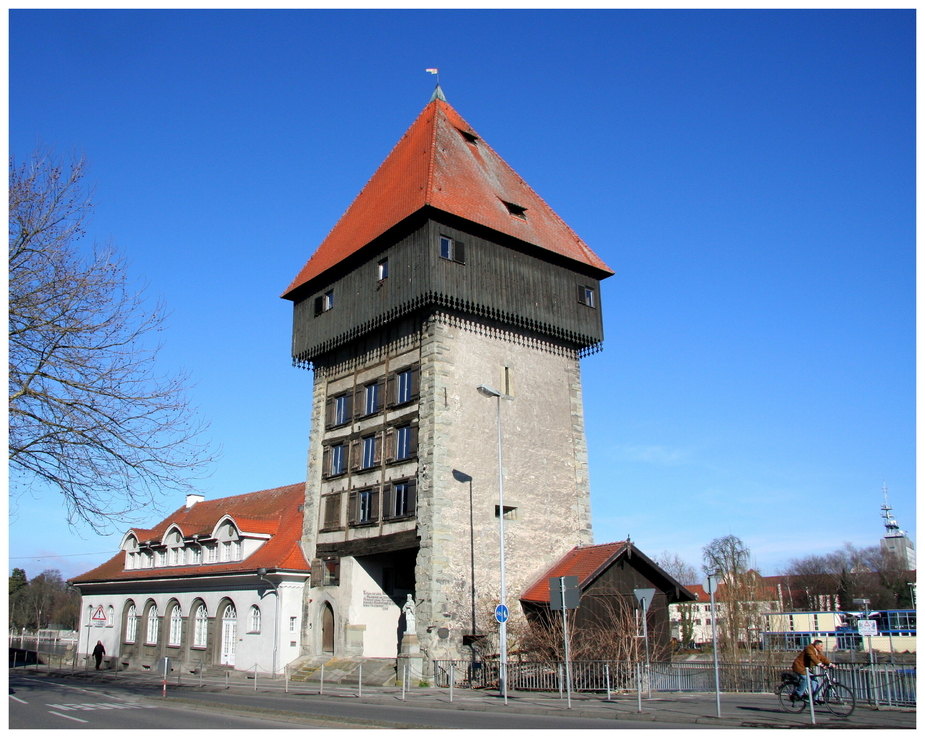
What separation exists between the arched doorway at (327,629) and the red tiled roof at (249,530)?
1.95m

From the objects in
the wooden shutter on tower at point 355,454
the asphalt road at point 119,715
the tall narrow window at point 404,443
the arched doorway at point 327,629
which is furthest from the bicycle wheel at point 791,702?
the wooden shutter on tower at point 355,454

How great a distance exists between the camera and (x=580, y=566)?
30.0 meters

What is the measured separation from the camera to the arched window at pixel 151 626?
131 feet

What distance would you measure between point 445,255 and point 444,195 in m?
2.67

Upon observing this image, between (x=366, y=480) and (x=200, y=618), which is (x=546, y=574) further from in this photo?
(x=200, y=618)

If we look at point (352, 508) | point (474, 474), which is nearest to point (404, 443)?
point (474, 474)

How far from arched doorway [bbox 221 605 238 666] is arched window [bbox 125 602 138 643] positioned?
8.47 m

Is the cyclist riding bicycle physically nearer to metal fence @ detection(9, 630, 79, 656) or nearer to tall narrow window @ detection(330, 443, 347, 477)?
tall narrow window @ detection(330, 443, 347, 477)

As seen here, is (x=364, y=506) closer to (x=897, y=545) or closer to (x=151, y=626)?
(x=151, y=626)

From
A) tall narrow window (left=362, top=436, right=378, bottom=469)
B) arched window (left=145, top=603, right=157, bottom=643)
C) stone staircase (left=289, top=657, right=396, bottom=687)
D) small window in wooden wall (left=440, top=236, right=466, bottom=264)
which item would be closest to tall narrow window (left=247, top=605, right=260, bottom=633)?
stone staircase (left=289, top=657, right=396, bottom=687)

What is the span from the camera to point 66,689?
85.0ft

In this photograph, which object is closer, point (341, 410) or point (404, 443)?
point (404, 443)

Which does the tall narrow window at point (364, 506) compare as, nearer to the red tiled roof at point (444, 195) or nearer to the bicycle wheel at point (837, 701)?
the red tiled roof at point (444, 195)

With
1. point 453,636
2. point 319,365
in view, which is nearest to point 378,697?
point 453,636
